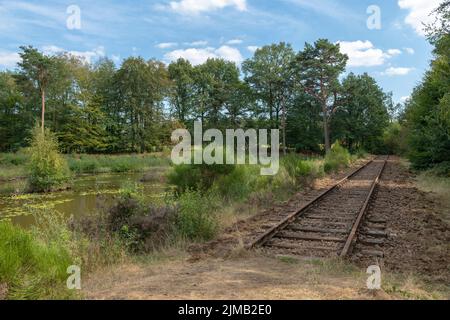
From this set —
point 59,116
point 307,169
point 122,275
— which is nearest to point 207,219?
point 122,275

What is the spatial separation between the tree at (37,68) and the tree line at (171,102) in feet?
0.39

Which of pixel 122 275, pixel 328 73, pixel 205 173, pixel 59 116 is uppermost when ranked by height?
pixel 328 73

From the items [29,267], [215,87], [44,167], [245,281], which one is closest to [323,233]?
[245,281]

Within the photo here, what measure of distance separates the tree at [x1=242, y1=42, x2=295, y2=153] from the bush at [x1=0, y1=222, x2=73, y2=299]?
164ft

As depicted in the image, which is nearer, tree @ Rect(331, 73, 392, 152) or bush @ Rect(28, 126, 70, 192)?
bush @ Rect(28, 126, 70, 192)

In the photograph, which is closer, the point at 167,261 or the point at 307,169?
the point at 167,261

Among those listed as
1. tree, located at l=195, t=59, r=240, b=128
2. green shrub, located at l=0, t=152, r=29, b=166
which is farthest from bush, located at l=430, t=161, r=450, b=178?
tree, located at l=195, t=59, r=240, b=128

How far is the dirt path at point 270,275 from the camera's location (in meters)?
4.94

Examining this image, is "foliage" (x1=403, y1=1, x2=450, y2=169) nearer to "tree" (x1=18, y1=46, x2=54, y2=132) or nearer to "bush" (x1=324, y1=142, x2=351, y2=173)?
"bush" (x1=324, y1=142, x2=351, y2=173)

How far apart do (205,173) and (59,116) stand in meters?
51.2

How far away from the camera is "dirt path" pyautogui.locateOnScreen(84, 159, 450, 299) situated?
16.2ft
